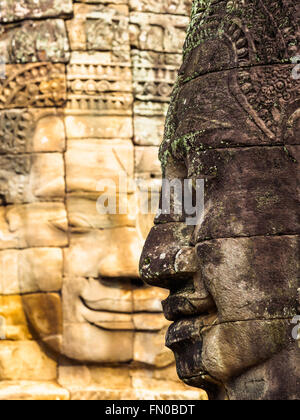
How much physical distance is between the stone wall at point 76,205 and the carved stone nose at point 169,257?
682 centimetres

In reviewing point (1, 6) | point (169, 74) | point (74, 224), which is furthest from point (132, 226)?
point (1, 6)

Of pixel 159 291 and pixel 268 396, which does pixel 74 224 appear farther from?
pixel 268 396

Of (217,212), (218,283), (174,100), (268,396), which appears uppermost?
(174,100)

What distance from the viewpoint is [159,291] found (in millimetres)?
11547

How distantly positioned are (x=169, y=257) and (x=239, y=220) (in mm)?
391

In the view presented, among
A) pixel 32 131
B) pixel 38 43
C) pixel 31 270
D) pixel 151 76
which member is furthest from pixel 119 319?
pixel 38 43

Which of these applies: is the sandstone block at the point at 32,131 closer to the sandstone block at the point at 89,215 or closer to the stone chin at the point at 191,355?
the sandstone block at the point at 89,215

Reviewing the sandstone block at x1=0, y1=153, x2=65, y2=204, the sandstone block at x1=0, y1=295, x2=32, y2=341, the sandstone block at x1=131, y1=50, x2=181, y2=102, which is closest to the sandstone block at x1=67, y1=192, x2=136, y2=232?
the sandstone block at x1=0, y1=153, x2=65, y2=204

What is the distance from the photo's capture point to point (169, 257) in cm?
466

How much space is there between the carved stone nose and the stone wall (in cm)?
682

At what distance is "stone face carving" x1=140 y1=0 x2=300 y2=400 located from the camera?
4.36 meters

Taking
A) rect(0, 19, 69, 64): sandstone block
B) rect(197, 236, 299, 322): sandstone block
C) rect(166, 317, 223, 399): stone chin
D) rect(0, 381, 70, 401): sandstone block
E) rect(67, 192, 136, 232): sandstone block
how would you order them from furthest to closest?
1. rect(0, 19, 69, 64): sandstone block
2. rect(67, 192, 136, 232): sandstone block
3. rect(0, 381, 70, 401): sandstone block
4. rect(166, 317, 223, 399): stone chin
5. rect(197, 236, 299, 322): sandstone block

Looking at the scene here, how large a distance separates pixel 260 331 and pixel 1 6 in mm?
8232

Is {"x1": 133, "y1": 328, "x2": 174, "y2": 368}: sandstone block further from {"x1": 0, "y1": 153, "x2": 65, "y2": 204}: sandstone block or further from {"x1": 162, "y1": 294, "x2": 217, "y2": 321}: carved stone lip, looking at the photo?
{"x1": 162, "y1": 294, "x2": 217, "y2": 321}: carved stone lip
